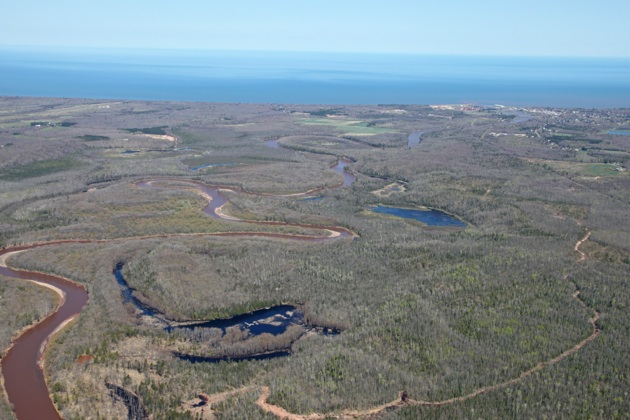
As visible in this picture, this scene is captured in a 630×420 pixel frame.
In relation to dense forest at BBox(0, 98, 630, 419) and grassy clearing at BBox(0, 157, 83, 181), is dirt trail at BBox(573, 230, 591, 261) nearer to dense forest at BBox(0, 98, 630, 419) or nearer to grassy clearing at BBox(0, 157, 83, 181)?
dense forest at BBox(0, 98, 630, 419)

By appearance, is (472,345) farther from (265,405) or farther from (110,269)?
(110,269)

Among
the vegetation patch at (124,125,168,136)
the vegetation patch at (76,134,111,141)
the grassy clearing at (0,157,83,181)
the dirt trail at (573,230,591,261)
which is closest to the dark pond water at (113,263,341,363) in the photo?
the dirt trail at (573,230,591,261)

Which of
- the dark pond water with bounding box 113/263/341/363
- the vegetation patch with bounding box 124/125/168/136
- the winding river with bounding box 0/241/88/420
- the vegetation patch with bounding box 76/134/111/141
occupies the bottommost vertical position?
the winding river with bounding box 0/241/88/420

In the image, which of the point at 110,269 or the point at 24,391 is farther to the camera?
the point at 110,269

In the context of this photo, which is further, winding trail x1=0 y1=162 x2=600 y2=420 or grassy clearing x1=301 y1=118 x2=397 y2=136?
grassy clearing x1=301 y1=118 x2=397 y2=136

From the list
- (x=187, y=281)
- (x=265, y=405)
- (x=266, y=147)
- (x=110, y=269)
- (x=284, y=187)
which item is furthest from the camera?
(x=266, y=147)

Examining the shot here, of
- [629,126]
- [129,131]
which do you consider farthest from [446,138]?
[129,131]

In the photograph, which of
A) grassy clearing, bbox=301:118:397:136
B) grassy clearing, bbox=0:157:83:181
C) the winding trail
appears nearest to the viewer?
the winding trail

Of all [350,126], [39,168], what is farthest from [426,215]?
[350,126]
